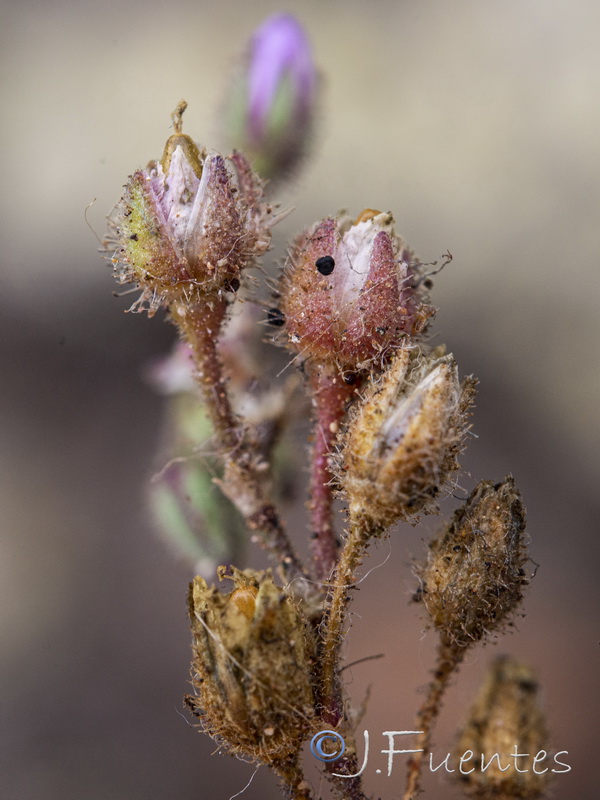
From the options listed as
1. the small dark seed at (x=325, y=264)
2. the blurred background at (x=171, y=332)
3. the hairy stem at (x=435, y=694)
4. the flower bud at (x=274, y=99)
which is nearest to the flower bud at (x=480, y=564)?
the hairy stem at (x=435, y=694)

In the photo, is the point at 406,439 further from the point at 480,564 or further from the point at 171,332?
the point at 171,332

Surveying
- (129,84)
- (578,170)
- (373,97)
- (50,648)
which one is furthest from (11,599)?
(578,170)

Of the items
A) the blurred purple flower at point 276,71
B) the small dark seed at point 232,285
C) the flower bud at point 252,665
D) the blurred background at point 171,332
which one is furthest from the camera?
the blurred background at point 171,332

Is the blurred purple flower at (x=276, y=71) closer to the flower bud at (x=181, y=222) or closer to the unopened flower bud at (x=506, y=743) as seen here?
the flower bud at (x=181, y=222)

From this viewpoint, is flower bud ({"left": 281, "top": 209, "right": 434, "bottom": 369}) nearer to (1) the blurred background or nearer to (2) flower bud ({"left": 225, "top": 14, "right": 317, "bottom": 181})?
(2) flower bud ({"left": 225, "top": 14, "right": 317, "bottom": 181})

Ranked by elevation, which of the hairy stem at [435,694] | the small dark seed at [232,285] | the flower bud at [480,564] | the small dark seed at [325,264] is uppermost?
the small dark seed at [232,285]

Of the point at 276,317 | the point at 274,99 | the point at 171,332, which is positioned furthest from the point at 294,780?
the point at 171,332

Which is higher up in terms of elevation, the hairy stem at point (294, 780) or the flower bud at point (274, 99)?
the flower bud at point (274, 99)

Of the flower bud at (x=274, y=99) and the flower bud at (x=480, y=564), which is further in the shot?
the flower bud at (x=274, y=99)
